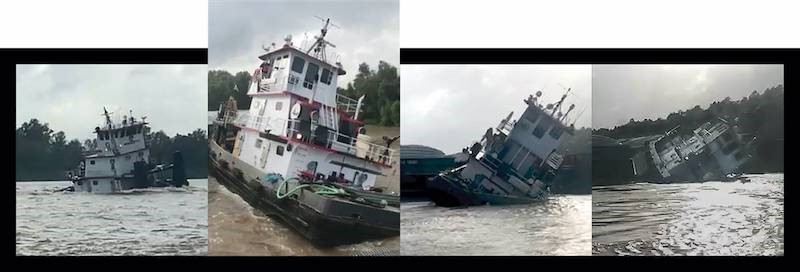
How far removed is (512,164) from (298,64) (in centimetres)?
200

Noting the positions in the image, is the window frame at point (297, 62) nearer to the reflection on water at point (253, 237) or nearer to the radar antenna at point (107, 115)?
the reflection on water at point (253, 237)

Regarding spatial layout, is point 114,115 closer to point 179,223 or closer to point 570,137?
point 179,223

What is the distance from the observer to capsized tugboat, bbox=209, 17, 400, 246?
6.15 m

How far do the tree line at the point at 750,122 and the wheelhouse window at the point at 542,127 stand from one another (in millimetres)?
488

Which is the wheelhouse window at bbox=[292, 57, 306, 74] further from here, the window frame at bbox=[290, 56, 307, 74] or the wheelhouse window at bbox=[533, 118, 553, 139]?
the wheelhouse window at bbox=[533, 118, 553, 139]

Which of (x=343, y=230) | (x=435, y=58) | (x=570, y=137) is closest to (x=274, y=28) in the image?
(x=435, y=58)

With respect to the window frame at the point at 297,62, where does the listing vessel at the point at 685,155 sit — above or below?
below

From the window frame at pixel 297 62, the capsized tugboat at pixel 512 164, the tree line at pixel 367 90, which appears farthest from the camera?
the capsized tugboat at pixel 512 164

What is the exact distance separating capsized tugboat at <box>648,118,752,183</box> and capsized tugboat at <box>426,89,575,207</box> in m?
0.84

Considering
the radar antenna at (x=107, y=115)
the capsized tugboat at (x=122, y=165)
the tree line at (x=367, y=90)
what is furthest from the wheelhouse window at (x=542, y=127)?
the radar antenna at (x=107, y=115)

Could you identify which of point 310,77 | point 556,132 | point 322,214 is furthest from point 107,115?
point 556,132

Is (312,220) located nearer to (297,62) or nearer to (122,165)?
(297,62)

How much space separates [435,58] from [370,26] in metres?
0.61

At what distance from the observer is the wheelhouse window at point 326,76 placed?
619 cm
